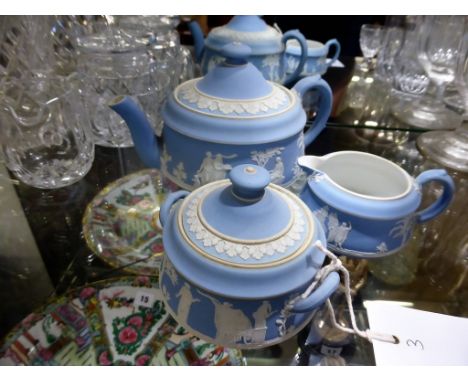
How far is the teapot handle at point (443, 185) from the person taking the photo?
50 centimetres

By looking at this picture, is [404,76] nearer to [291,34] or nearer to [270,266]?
[291,34]

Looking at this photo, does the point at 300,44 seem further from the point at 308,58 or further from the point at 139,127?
the point at 139,127

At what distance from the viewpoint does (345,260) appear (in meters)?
0.53

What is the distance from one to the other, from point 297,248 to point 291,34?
21.3 inches

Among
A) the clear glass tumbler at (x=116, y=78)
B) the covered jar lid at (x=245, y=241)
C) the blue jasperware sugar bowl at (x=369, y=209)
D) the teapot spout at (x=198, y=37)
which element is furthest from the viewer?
the teapot spout at (x=198, y=37)

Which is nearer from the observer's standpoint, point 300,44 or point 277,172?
point 277,172

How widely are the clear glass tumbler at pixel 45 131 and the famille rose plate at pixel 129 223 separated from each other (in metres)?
0.08

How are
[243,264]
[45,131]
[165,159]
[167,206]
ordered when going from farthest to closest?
[45,131], [165,159], [167,206], [243,264]

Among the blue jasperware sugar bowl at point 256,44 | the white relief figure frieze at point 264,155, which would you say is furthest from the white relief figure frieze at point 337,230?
the blue jasperware sugar bowl at point 256,44

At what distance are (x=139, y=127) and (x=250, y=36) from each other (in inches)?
12.8

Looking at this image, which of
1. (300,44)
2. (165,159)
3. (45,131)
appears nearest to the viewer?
(165,159)

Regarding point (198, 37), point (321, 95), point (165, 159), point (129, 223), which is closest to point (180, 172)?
point (165, 159)

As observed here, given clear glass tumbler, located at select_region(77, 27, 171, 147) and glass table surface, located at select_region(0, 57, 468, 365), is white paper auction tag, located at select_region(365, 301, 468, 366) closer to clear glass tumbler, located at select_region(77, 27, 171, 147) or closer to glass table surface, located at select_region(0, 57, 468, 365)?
glass table surface, located at select_region(0, 57, 468, 365)

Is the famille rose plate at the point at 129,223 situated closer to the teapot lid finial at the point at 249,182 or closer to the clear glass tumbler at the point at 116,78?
the clear glass tumbler at the point at 116,78
